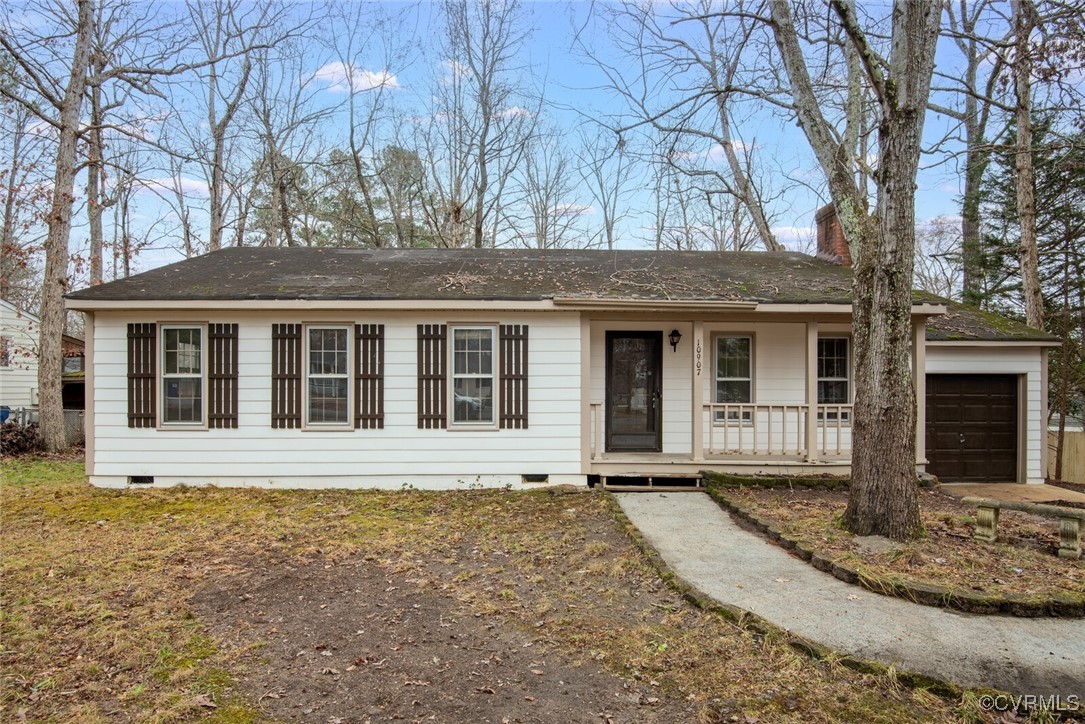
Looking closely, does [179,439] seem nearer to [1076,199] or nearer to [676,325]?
[676,325]

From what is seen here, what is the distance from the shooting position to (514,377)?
27.6 feet

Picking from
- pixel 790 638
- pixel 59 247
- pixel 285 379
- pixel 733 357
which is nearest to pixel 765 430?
pixel 733 357

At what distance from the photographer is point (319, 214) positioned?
22188 millimetres

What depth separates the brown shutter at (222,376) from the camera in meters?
8.27

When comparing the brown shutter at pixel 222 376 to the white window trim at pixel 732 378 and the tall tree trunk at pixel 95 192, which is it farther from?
the tall tree trunk at pixel 95 192

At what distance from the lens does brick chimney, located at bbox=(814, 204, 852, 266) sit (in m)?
10.7

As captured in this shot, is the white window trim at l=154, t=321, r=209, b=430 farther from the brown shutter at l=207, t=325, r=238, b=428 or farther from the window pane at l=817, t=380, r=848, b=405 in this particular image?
the window pane at l=817, t=380, r=848, b=405

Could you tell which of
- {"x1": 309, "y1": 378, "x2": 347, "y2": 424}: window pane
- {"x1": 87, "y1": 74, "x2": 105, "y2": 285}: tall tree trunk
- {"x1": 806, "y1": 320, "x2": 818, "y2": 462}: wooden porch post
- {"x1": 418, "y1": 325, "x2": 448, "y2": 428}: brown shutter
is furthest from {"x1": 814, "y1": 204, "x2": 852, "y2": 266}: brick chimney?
{"x1": 87, "y1": 74, "x2": 105, "y2": 285}: tall tree trunk

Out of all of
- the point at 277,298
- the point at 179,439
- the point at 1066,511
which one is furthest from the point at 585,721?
the point at 179,439

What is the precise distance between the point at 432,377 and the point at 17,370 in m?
19.7

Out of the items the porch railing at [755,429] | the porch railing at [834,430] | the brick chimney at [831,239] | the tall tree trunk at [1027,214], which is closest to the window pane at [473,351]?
the porch railing at [755,429]

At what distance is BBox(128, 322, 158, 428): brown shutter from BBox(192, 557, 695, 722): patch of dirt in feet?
15.1

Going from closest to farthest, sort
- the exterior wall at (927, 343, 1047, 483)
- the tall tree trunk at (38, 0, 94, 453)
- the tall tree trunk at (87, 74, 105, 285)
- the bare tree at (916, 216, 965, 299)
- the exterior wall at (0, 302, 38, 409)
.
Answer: the exterior wall at (927, 343, 1047, 483) → the tall tree trunk at (38, 0, 94, 453) → the tall tree trunk at (87, 74, 105, 285) → the exterior wall at (0, 302, 38, 409) → the bare tree at (916, 216, 965, 299)

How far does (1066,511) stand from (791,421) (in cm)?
404
